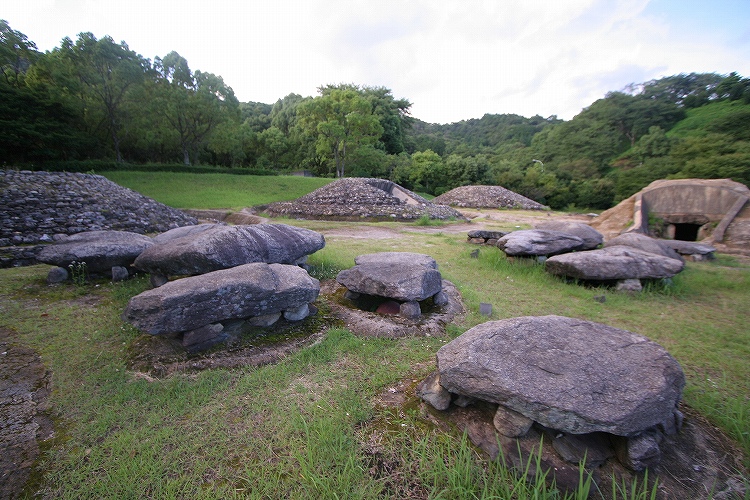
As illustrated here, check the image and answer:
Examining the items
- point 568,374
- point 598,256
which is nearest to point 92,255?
point 568,374

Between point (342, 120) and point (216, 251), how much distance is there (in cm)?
3098

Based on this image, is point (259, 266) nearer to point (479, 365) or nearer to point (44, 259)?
point (479, 365)

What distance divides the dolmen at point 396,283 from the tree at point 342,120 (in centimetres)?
2832

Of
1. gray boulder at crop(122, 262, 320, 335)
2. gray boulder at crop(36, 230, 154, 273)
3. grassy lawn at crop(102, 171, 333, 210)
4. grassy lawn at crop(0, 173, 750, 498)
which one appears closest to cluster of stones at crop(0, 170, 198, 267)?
gray boulder at crop(36, 230, 154, 273)

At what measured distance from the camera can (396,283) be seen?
427 cm

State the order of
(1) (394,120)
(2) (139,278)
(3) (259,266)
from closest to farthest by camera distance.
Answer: (3) (259,266) < (2) (139,278) < (1) (394,120)

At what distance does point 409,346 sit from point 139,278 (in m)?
5.15

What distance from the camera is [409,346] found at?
3592 mm

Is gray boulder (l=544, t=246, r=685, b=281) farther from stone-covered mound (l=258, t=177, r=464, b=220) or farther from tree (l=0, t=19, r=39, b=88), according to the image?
tree (l=0, t=19, r=39, b=88)

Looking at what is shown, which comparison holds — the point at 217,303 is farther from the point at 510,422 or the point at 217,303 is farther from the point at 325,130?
the point at 325,130

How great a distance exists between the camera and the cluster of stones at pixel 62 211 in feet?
27.9

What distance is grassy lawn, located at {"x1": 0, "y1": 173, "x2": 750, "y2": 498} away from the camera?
1.91m

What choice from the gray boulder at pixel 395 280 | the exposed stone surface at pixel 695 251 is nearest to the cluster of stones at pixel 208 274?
the gray boulder at pixel 395 280

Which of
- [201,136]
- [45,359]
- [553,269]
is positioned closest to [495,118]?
[201,136]
